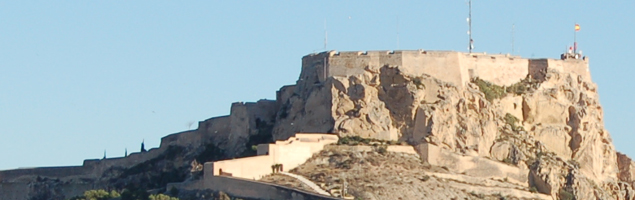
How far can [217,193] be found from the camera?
106125mm

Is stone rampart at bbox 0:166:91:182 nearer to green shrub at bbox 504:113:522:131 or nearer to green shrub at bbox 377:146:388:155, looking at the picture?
green shrub at bbox 377:146:388:155

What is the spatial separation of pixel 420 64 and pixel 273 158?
9.84 meters

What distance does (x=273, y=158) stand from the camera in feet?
358

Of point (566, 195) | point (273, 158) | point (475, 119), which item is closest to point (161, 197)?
point (273, 158)

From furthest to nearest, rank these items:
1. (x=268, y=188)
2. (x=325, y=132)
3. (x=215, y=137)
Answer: (x=215, y=137) < (x=325, y=132) < (x=268, y=188)

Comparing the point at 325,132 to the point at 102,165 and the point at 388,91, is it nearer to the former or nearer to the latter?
the point at 388,91

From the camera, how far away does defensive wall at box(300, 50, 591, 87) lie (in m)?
115

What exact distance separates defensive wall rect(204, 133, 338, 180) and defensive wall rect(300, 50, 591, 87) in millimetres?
4577

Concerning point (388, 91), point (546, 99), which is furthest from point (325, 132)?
point (546, 99)

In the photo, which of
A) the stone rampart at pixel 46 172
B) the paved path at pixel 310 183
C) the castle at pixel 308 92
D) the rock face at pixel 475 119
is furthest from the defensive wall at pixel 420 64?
the stone rampart at pixel 46 172

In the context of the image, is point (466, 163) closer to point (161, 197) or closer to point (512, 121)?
point (512, 121)

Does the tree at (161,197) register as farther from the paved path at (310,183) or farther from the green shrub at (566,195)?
the green shrub at (566,195)

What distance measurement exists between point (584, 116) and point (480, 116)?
19.7ft

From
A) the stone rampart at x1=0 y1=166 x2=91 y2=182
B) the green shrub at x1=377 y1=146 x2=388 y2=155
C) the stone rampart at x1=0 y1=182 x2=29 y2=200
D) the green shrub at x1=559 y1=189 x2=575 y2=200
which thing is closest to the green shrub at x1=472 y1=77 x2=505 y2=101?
the green shrub at x1=559 y1=189 x2=575 y2=200
